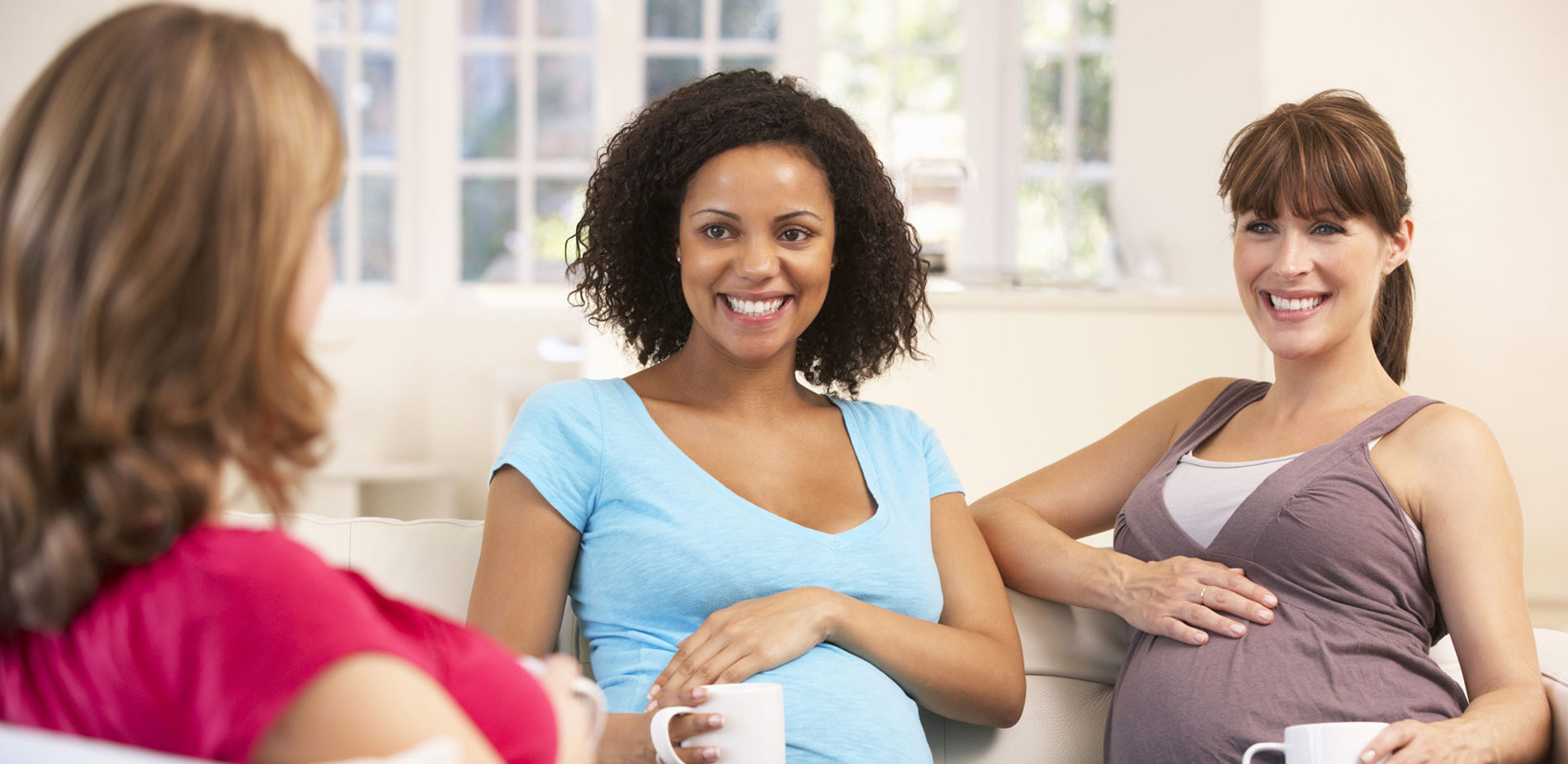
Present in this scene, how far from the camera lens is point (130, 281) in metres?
0.65

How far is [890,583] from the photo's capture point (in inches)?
59.2

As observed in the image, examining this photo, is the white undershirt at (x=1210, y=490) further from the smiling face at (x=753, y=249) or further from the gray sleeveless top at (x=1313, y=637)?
the smiling face at (x=753, y=249)

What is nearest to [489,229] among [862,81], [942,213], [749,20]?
[749,20]

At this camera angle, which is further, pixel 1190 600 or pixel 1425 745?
pixel 1190 600

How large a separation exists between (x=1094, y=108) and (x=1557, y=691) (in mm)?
4080

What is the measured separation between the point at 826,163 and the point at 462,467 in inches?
147

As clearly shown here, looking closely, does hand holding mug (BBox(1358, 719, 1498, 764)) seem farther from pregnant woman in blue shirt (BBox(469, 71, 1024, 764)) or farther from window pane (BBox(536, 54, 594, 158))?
window pane (BBox(536, 54, 594, 158))

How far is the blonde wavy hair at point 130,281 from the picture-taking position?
654 millimetres

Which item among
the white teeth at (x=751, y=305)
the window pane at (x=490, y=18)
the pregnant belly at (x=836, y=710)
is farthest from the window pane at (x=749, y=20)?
the pregnant belly at (x=836, y=710)

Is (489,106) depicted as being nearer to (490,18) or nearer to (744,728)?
(490,18)

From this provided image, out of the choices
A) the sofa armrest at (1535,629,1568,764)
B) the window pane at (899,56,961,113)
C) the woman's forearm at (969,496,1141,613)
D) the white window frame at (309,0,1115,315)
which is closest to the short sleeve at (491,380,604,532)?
the woman's forearm at (969,496,1141,613)

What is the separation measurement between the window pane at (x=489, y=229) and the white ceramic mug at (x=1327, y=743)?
4.46 metres

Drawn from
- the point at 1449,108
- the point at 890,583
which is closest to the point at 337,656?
the point at 890,583

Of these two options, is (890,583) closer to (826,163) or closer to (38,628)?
(826,163)
